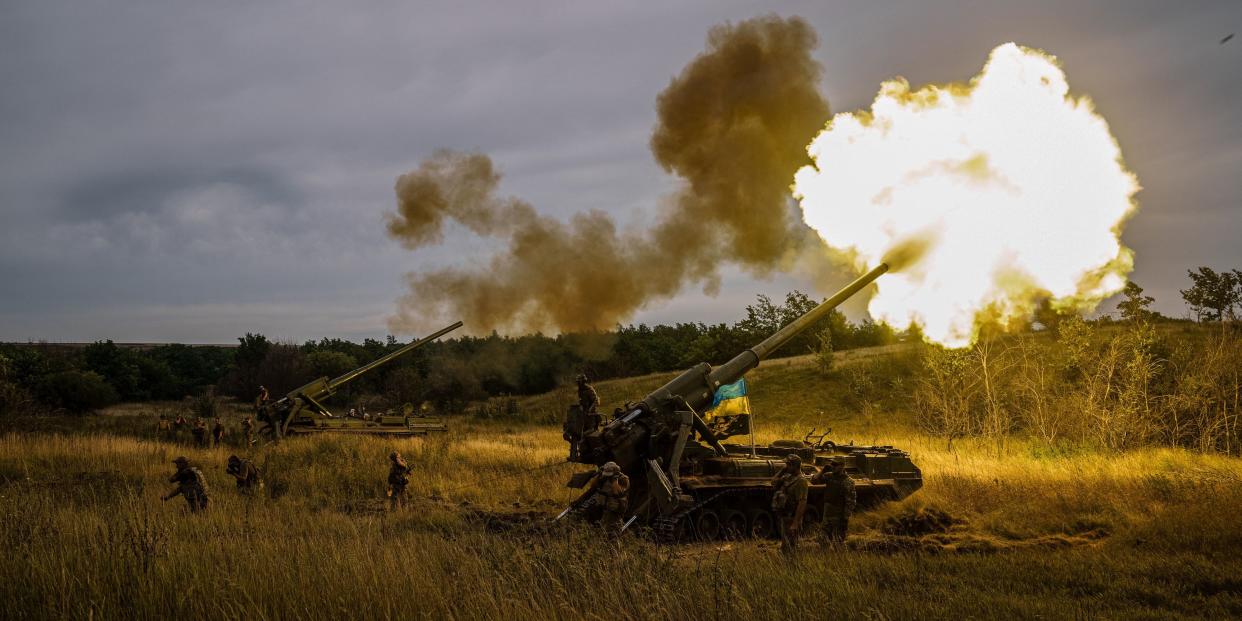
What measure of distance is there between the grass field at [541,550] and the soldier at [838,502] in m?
0.31

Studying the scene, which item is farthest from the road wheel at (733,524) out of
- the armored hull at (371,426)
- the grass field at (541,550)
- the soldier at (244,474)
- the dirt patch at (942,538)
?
the armored hull at (371,426)

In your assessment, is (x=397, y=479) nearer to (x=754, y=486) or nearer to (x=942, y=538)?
(x=754, y=486)

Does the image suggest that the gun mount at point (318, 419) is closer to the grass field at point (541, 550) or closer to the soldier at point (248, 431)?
the soldier at point (248, 431)

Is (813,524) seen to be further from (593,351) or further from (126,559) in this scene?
(593,351)

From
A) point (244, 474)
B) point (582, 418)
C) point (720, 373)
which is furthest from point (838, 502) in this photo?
point (244, 474)

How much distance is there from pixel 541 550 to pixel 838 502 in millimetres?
5535

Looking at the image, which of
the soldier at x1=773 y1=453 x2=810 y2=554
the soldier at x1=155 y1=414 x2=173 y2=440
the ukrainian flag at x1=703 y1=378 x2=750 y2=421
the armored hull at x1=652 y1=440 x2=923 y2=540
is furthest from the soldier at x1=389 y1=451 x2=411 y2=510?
the soldier at x1=155 y1=414 x2=173 y2=440

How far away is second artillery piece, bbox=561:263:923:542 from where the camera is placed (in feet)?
40.7

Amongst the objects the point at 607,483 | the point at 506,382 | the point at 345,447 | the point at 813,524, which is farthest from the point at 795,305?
the point at 607,483

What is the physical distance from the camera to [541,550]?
805 cm

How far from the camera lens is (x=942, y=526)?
13.1 m

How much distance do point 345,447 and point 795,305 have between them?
33204 mm

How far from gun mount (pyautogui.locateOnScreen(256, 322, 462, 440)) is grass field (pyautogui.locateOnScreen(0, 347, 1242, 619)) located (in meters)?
2.85

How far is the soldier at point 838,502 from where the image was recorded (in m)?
11.9
